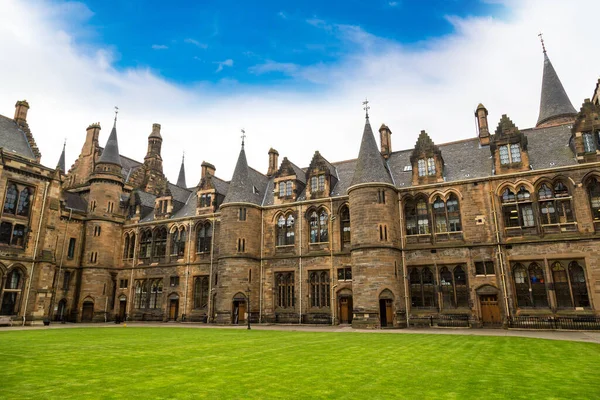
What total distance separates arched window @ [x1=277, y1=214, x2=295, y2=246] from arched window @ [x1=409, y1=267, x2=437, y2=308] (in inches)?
424

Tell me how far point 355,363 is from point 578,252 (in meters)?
21.9

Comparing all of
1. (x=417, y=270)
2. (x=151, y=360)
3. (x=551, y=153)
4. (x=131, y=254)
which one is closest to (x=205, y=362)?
(x=151, y=360)

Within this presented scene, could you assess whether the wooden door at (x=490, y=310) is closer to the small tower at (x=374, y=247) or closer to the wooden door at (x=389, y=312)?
the small tower at (x=374, y=247)

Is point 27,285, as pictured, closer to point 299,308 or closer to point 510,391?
point 299,308

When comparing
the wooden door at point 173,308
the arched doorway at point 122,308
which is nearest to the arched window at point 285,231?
the wooden door at point 173,308

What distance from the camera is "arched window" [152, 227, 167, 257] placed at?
41.9 metres

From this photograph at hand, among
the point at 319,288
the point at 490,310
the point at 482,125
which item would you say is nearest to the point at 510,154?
the point at 482,125

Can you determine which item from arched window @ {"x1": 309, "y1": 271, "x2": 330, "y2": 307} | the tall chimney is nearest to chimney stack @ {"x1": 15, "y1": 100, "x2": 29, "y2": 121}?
arched window @ {"x1": 309, "y1": 271, "x2": 330, "y2": 307}

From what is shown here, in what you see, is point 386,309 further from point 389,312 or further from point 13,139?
point 13,139

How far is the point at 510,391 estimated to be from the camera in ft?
25.1

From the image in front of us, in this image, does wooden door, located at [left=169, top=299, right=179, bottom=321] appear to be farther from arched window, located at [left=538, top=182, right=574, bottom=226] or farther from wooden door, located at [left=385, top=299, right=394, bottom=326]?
arched window, located at [left=538, top=182, right=574, bottom=226]

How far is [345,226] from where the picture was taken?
110ft

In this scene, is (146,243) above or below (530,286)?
above

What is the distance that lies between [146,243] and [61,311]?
10.2 metres
